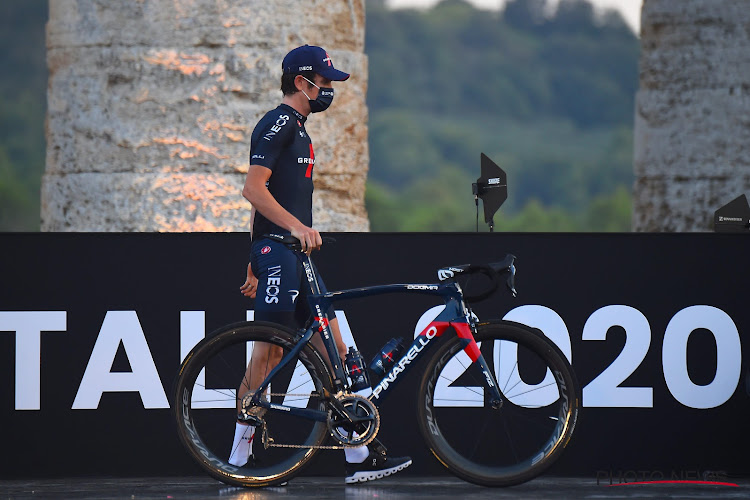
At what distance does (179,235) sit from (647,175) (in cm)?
499

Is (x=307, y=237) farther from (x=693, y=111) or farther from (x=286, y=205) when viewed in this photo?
(x=693, y=111)

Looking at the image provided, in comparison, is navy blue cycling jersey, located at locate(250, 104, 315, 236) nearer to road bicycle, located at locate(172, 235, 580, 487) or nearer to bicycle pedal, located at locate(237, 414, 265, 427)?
road bicycle, located at locate(172, 235, 580, 487)

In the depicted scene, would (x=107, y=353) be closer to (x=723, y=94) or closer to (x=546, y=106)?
(x=723, y=94)

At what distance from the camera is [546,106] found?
7856 cm

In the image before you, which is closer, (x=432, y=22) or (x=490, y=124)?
(x=490, y=124)

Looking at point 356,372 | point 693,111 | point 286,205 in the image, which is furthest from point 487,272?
point 693,111

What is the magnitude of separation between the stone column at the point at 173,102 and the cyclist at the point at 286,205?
78.1 inches

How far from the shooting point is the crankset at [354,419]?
4.79 m

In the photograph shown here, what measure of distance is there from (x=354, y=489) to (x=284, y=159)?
59.2 inches

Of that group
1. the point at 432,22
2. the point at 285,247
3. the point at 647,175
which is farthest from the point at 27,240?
the point at 432,22

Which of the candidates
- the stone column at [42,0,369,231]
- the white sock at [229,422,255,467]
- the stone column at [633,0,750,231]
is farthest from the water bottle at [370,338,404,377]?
the stone column at [633,0,750,231]

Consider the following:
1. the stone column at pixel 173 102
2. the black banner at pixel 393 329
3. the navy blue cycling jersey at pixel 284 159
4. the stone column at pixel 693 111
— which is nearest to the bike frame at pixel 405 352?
the navy blue cycling jersey at pixel 284 159

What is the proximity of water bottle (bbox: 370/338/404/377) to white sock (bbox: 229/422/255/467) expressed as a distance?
611 mm

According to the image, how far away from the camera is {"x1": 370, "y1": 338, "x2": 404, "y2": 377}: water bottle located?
4879mm
